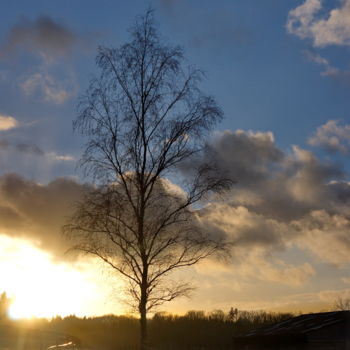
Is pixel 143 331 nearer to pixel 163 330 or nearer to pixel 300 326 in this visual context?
pixel 300 326

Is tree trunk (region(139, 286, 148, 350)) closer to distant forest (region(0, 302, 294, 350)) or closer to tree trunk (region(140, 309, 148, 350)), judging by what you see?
tree trunk (region(140, 309, 148, 350))

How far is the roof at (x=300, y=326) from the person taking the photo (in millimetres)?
22125

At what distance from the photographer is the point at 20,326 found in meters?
57.2

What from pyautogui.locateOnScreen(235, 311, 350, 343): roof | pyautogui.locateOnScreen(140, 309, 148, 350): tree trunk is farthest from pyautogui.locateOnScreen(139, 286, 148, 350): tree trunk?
pyautogui.locateOnScreen(235, 311, 350, 343): roof

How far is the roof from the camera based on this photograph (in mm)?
22125

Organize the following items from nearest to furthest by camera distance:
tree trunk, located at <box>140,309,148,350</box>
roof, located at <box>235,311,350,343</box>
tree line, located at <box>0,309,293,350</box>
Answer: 1. tree trunk, located at <box>140,309,148,350</box>
2. roof, located at <box>235,311,350,343</box>
3. tree line, located at <box>0,309,293,350</box>

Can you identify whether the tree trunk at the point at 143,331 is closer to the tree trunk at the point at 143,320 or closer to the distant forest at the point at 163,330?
the tree trunk at the point at 143,320

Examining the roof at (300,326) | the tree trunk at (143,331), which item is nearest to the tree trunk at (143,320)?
the tree trunk at (143,331)

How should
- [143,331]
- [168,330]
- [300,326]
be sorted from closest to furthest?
[143,331]
[300,326]
[168,330]

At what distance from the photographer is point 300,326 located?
2400cm

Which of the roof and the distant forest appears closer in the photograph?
the roof

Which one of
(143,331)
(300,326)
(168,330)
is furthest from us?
(168,330)

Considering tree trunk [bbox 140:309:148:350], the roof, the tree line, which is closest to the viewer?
tree trunk [bbox 140:309:148:350]

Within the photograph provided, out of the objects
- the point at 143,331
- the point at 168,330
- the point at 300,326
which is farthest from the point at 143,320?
the point at 168,330
